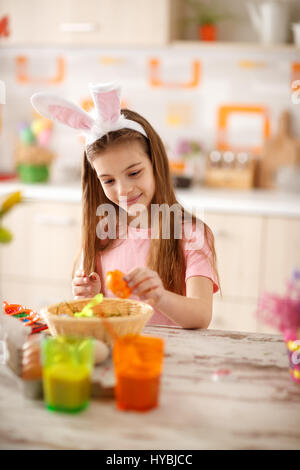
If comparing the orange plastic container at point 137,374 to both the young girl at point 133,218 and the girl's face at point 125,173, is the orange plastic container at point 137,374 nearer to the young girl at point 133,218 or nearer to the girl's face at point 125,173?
the young girl at point 133,218

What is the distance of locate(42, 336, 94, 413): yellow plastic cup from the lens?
0.83 m

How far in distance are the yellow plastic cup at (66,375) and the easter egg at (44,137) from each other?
105 inches

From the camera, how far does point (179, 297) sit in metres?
1.30

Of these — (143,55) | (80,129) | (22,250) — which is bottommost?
(22,250)

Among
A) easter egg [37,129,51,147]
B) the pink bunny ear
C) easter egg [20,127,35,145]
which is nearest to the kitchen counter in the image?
easter egg [20,127,35,145]

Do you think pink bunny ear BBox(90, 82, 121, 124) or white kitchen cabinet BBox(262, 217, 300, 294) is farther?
white kitchen cabinet BBox(262, 217, 300, 294)

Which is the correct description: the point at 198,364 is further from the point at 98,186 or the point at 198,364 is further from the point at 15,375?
the point at 98,186

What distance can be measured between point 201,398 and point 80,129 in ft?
2.45

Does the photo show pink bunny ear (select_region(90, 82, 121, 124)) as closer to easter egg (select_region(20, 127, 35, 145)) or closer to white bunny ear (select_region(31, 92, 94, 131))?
white bunny ear (select_region(31, 92, 94, 131))

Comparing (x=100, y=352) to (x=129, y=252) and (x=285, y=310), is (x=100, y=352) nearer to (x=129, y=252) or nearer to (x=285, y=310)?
(x=285, y=310)

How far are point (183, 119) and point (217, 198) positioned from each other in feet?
2.35

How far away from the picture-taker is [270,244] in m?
2.72

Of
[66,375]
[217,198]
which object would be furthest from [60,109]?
[217,198]

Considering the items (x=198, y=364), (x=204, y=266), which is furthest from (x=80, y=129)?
(x=198, y=364)
